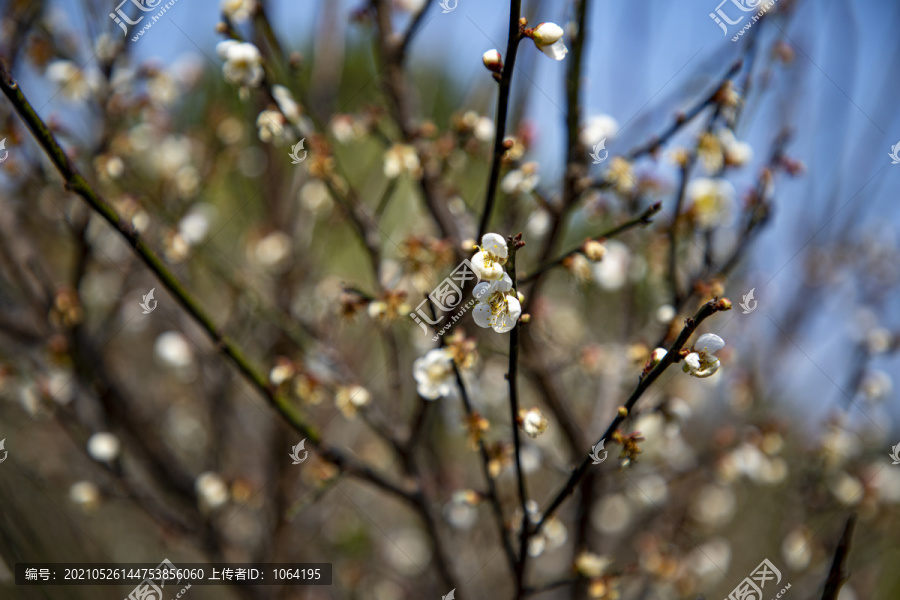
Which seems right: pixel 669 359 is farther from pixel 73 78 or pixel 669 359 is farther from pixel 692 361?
pixel 73 78

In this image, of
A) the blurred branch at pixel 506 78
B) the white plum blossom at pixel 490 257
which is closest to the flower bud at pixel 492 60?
the blurred branch at pixel 506 78

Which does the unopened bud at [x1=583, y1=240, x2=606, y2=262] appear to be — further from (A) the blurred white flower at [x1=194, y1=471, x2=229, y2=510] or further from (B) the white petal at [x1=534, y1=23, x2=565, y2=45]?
(A) the blurred white flower at [x1=194, y1=471, x2=229, y2=510]

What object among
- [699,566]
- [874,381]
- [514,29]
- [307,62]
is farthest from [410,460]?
[307,62]

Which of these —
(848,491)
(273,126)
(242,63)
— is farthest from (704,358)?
(848,491)

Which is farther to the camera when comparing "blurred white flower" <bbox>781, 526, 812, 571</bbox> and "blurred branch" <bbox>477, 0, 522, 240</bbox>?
"blurred white flower" <bbox>781, 526, 812, 571</bbox>

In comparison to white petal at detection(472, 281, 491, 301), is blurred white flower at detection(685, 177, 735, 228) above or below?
below

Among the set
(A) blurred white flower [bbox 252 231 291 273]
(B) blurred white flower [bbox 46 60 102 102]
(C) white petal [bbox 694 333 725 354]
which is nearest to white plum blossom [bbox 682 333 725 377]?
(C) white petal [bbox 694 333 725 354]
